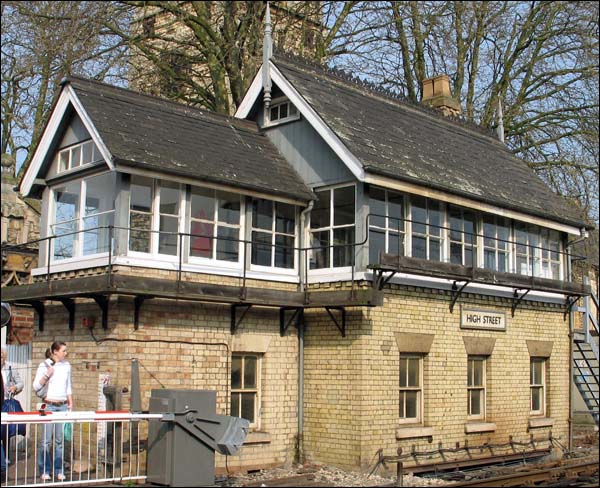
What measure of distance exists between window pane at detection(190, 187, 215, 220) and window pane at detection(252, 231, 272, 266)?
3.19 feet

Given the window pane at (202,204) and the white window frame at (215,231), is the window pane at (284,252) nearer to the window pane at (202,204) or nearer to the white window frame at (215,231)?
the white window frame at (215,231)

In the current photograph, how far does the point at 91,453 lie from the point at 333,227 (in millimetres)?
5674

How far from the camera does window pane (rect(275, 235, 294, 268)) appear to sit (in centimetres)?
1560

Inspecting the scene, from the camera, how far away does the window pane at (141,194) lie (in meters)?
13.7

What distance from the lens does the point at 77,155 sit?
1483 centimetres

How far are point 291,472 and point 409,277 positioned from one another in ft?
13.2

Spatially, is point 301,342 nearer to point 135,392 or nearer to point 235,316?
point 235,316

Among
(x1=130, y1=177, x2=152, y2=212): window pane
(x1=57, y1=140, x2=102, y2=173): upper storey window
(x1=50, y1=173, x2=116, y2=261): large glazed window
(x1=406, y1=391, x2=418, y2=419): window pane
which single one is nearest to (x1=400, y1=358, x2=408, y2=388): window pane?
(x1=406, y1=391, x2=418, y2=419): window pane

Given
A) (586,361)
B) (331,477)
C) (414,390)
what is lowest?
(331,477)

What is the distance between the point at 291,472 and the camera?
14.6 meters

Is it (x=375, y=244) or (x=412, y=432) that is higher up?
(x=375, y=244)

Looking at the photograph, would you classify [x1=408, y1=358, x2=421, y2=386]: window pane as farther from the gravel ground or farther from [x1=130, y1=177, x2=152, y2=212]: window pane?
[x1=130, y1=177, x2=152, y2=212]: window pane

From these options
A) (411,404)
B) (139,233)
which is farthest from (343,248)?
(139,233)

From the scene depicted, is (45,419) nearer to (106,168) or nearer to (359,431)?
(106,168)
